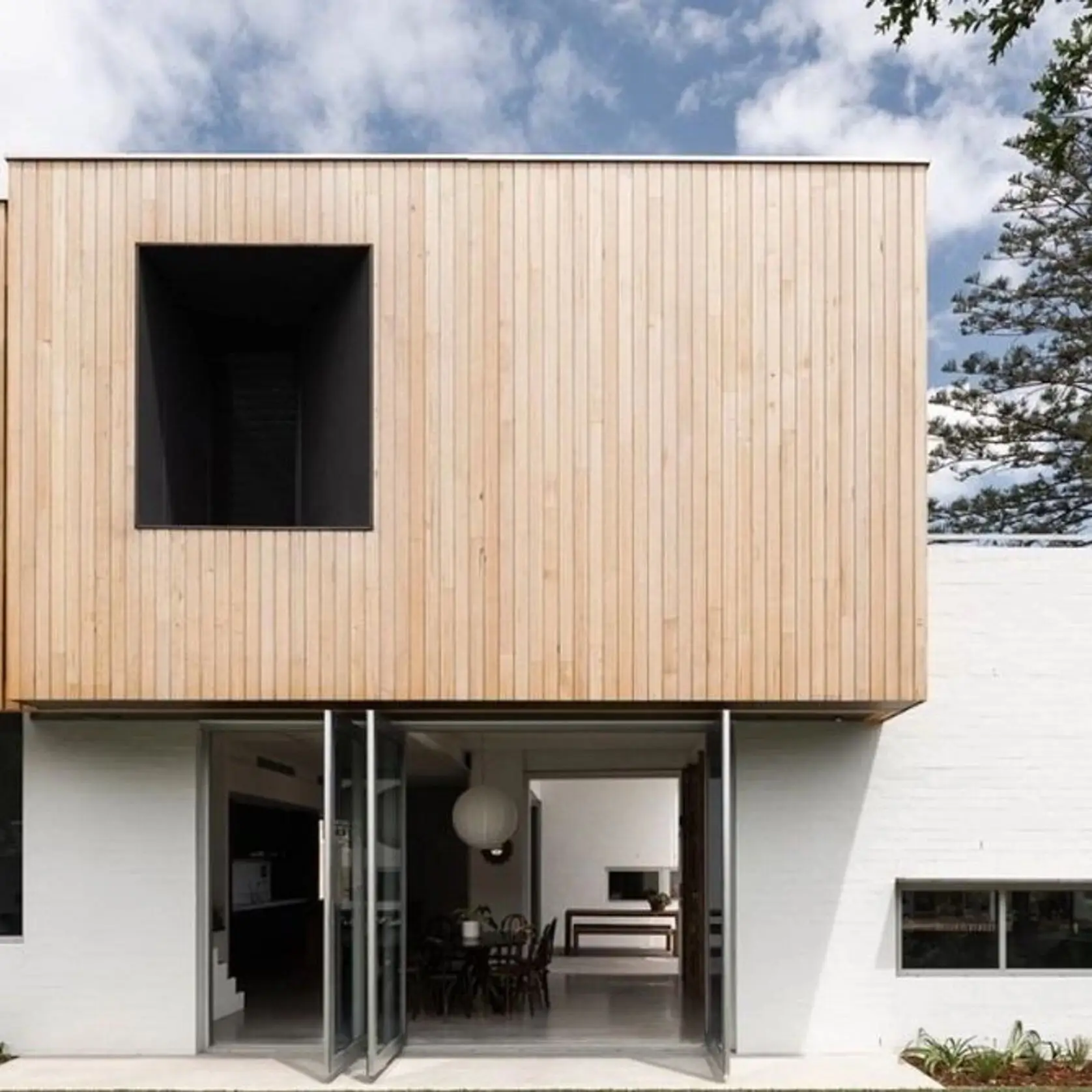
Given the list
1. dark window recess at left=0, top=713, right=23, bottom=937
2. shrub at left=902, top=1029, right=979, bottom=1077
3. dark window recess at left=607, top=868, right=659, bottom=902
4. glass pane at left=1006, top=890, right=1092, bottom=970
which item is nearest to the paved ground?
shrub at left=902, top=1029, right=979, bottom=1077

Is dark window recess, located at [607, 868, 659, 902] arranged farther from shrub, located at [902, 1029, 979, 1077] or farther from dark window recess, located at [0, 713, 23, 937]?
dark window recess, located at [0, 713, 23, 937]

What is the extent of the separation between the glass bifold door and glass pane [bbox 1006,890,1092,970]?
509 cm

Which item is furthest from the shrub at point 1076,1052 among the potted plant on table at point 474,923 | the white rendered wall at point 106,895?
the white rendered wall at point 106,895

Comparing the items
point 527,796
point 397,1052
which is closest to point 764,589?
point 397,1052

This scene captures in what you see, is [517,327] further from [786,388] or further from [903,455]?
[903,455]

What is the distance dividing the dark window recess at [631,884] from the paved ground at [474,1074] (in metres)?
14.1

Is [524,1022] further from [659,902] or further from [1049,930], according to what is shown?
[659,902]

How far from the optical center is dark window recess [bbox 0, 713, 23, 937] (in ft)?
43.7

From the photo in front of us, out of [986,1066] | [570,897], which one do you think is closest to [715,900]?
[986,1066]

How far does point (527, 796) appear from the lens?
867 inches

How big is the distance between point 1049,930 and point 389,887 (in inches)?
213

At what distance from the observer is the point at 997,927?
13586 millimetres

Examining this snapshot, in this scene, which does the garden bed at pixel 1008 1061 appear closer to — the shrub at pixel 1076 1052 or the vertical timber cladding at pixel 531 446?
the shrub at pixel 1076 1052

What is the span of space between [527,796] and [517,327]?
10.9m
